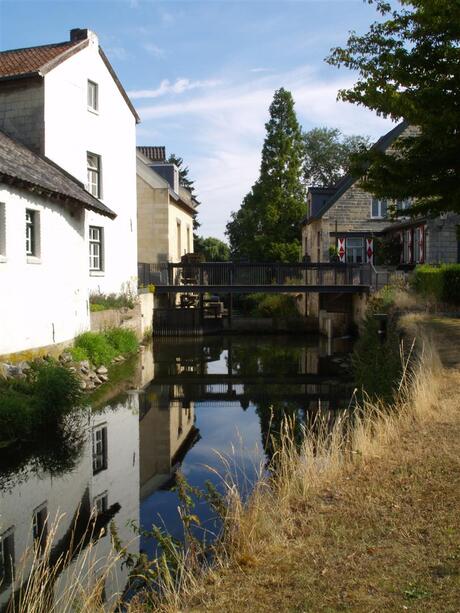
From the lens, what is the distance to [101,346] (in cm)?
1738

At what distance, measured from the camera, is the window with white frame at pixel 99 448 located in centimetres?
962

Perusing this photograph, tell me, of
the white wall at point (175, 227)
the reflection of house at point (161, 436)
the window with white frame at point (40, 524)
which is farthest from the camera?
the white wall at point (175, 227)

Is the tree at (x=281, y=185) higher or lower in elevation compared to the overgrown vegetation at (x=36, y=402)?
higher

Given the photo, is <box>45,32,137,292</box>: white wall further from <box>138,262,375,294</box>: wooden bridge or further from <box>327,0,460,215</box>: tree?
<box>327,0,460,215</box>: tree

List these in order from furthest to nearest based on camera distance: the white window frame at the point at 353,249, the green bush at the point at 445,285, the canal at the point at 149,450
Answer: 1. the white window frame at the point at 353,249
2. the green bush at the point at 445,285
3. the canal at the point at 149,450

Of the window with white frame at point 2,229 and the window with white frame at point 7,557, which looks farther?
the window with white frame at point 2,229

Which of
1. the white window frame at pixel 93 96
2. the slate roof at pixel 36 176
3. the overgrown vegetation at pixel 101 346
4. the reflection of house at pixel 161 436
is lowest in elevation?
the reflection of house at pixel 161 436

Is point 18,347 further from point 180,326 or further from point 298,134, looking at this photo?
point 298,134

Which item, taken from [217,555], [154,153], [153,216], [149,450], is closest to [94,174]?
[153,216]

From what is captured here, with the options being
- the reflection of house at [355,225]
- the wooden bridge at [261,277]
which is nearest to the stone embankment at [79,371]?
the wooden bridge at [261,277]

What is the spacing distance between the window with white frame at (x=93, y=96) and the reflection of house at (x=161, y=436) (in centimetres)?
1163

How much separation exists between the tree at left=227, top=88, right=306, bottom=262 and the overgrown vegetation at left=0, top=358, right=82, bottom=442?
30395 mm

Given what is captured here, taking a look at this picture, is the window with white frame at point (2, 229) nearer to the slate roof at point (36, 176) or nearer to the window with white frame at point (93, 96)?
the slate roof at point (36, 176)

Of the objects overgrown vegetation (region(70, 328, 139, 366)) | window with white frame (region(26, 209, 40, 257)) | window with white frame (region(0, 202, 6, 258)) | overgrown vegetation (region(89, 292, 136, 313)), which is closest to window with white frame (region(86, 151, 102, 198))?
overgrown vegetation (region(89, 292, 136, 313))
